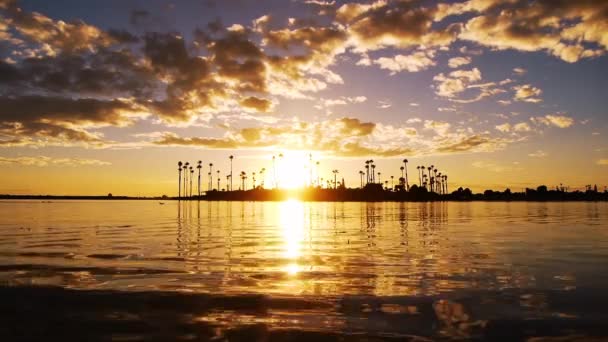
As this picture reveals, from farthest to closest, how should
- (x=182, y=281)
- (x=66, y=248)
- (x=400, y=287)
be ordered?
(x=66, y=248)
(x=182, y=281)
(x=400, y=287)

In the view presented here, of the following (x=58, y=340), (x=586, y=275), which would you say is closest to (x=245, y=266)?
(x=58, y=340)

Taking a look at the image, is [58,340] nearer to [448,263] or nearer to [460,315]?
[460,315]

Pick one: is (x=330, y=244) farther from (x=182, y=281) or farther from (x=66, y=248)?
(x=66, y=248)

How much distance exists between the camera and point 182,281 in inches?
610

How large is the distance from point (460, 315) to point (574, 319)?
2602 mm

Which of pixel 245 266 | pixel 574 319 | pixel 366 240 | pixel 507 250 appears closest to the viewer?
pixel 574 319

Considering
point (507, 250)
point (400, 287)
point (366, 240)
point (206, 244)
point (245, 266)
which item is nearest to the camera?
point (400, 287)

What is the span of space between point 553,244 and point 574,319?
59.7ft

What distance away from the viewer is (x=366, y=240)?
98.6ft

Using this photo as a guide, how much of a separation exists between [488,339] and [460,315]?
5.96 ft

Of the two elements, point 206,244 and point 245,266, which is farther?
point 206,244

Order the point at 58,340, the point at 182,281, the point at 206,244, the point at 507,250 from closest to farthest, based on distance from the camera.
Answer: the point at 58,340
the point at 182,281
the point at 507,250
the point at 206,244

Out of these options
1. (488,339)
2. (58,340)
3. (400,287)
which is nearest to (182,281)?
(58,340)

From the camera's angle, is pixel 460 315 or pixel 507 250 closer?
pixel 460 315
